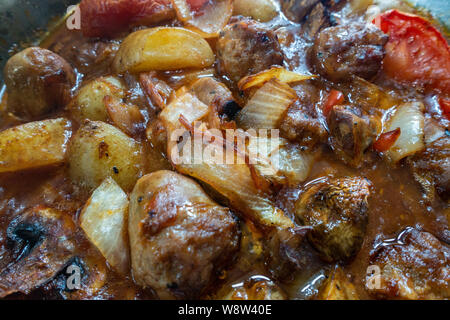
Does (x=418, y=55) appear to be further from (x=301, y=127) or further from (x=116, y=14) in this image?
(x=116, y=14)

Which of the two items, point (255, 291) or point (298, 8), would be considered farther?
point (298, 8)

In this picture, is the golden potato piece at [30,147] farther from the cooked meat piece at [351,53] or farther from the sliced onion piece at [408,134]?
the sliced onion piece at [408,134]

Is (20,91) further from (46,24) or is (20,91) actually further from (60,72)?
(46,24)

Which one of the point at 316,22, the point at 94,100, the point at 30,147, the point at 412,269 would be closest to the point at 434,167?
the point at 412,269

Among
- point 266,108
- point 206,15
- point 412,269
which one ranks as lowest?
point 412,269

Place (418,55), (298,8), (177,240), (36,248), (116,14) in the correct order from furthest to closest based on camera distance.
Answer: (298,8) → (116,14) → (418,55) → (36,248) → (177,240)

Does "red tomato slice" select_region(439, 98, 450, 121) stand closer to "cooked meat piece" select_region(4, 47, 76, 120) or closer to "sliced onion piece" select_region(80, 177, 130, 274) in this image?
"sliced onion piece" select_region(80, 177, 130, 274)
